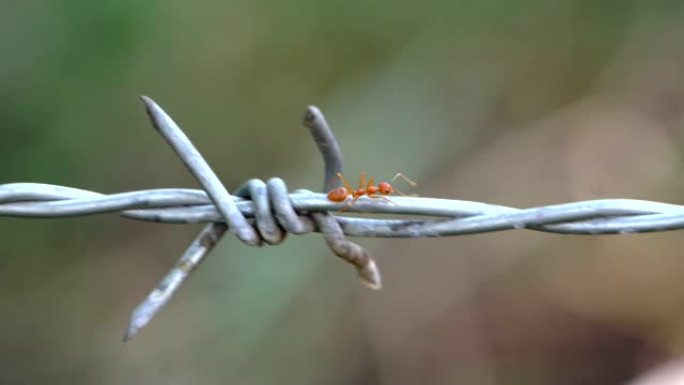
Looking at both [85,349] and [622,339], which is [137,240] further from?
[622,339]

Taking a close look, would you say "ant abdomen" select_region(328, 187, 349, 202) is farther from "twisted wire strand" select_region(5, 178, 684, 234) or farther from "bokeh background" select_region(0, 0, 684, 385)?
"bokeh background" select_region(0, 0, 684, 385)

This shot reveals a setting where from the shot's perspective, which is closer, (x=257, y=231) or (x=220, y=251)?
(x=257, y=231)

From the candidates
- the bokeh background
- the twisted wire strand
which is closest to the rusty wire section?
the twisted wire strand

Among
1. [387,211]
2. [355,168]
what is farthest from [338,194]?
[355,168]

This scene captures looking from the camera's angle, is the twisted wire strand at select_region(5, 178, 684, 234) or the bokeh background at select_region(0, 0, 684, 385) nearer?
the twisted wire strand at select_region(5, 178, 684, 234)

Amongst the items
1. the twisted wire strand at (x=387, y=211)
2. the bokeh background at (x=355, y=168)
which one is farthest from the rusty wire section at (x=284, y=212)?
the bokeh background at (x=355, y=168)

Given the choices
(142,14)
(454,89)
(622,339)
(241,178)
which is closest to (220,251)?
(241,178)
